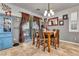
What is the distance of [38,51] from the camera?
329 centimetres

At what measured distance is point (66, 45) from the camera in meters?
3.55

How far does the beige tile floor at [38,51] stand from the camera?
3.01 metres

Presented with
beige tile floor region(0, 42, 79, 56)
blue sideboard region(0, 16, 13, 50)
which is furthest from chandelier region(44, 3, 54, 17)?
blue sideboard region(0, 16, 13, 50)

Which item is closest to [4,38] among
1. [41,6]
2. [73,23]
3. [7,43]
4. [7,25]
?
[7,43]

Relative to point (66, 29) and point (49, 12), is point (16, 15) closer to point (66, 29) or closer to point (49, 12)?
point (49, 12)

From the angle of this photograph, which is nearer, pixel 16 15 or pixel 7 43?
pixel 7 43

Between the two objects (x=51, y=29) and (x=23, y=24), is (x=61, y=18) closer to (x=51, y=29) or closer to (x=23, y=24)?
(x=51, y=29)

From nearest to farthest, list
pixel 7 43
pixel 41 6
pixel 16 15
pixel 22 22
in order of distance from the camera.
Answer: pixel 41 6
pixel 7 43
pixel 16 15
pixel 22 22

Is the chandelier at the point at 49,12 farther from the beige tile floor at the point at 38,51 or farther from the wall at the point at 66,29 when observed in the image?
the beige tile floor at the point at 38,51

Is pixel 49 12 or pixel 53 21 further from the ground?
pixel 49 12

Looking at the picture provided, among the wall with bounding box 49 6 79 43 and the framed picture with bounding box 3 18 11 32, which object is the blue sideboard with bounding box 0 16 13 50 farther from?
the wall with bounding box 49 6 79 43

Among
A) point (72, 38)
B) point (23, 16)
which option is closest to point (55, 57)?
point (72, 38)

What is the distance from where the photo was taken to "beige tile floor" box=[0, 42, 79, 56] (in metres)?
3.01

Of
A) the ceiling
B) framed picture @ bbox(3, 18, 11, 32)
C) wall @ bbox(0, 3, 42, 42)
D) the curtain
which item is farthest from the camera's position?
the curtain
